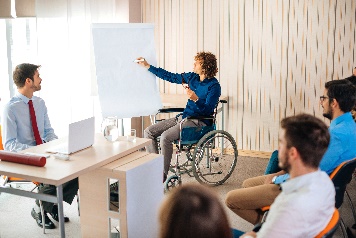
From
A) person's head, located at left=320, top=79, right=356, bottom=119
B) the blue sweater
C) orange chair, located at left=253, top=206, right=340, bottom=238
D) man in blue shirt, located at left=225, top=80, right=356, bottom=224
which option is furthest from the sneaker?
orange chair, located at left=253, top=206, right=340, bottom=238

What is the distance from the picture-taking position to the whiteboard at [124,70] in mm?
4336

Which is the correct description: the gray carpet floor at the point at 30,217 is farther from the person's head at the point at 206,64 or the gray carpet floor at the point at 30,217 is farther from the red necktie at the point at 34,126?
the person's head at the point at 206,64

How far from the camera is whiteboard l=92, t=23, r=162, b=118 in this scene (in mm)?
4336

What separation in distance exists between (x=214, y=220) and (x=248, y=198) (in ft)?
5.83

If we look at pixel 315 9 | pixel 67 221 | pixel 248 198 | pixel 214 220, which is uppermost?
pixel 315 9

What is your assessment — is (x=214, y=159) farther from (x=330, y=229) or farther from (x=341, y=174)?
(x=330, y=229)

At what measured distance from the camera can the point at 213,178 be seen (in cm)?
489

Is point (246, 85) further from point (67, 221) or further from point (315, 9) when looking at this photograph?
point (67, 221)

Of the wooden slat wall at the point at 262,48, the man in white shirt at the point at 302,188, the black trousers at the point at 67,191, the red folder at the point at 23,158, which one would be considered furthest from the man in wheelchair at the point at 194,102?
the man in white shirt at the point at 302,188

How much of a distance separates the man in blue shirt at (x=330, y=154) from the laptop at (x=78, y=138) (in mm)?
995

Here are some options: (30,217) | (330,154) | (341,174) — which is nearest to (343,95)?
(330,154)

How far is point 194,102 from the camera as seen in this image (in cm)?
461

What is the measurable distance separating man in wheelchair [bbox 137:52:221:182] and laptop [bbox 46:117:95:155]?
1.16 m

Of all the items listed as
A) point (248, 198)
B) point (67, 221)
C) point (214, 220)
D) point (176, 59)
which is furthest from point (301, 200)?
point (176, 59)
